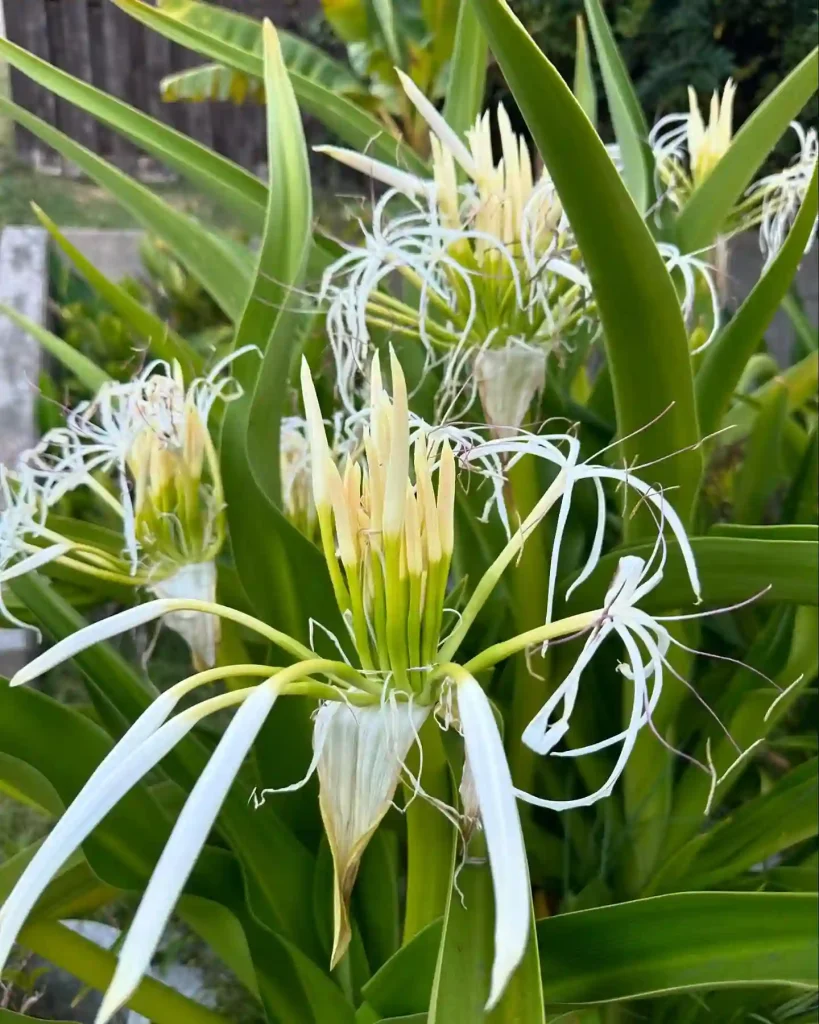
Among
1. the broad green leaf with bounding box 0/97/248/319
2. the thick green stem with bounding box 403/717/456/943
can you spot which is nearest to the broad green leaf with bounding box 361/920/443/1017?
the thick green stem with bounding box 403/717/456/943

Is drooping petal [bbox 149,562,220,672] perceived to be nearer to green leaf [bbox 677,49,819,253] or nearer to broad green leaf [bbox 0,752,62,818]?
broad green leaf [bbox 0,752,62,818]

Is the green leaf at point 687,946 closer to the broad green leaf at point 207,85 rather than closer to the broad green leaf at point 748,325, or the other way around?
the broad green leaf at point 748,325

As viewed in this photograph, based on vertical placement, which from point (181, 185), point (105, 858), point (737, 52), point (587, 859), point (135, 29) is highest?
point (135, 29)

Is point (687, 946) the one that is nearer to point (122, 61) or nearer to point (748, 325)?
point (748, 325)

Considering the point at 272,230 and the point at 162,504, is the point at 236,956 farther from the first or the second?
the point at 272,230

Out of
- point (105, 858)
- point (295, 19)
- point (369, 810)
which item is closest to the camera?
point (369, 810)

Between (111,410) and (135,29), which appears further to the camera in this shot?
(135,29)

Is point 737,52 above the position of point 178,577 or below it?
above

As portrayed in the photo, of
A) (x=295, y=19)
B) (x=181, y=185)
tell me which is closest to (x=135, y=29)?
(x=295, y=19)
